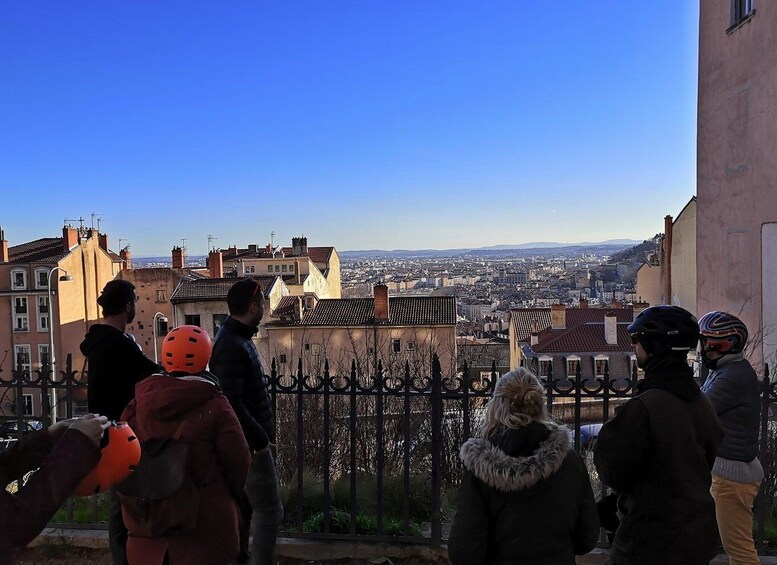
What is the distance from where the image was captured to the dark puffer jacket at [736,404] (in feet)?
11.5

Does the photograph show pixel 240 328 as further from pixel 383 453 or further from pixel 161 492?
pixel 383 453

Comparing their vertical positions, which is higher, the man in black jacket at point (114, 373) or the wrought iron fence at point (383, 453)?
the man in black jacket at point (114, 373)

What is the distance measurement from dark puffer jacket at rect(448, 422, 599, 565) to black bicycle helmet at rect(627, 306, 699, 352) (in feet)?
2.03

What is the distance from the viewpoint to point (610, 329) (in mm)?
32031

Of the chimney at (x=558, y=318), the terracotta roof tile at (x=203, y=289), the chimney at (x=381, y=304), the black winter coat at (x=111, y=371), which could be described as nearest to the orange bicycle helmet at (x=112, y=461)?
the black winter coat at (x=111, y=371)

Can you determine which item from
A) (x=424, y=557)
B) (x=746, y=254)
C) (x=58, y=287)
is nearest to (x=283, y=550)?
(x=424, y=557)

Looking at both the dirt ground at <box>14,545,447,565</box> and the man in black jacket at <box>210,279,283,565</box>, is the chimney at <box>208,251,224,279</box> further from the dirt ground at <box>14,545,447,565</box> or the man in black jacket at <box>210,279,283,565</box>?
the man in black jacket at <box>210,279,283,565</box>

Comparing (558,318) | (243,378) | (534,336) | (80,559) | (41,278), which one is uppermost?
(41,278)

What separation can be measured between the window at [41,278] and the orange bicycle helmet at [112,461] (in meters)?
43.5

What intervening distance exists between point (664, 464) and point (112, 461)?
2187mm

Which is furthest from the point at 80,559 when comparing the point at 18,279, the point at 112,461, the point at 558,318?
the point at 18,279

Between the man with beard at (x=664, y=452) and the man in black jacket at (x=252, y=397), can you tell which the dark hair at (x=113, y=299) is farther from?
the man with beard at (x=664, y=452)

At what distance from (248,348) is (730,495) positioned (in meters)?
2.82

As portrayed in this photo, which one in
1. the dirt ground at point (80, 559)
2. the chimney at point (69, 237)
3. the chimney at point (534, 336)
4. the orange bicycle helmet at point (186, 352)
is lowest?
the chimney at point (534, 336)
